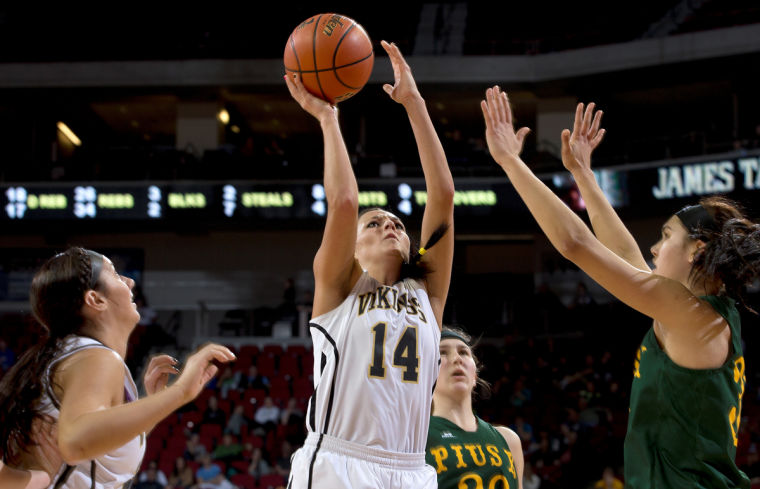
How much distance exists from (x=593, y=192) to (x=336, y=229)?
45.2 inches

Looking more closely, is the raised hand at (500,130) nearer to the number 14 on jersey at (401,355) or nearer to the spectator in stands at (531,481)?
the number 14 on jersey at (401,355)

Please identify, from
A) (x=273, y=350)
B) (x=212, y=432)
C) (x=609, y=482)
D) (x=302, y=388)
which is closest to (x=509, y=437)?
(x=609, y=482)

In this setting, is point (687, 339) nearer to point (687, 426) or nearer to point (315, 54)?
point (687, 426)

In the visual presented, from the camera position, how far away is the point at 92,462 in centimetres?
251

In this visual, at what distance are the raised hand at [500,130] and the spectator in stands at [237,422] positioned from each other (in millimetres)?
9718

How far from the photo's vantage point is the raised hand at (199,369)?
7.58 ft

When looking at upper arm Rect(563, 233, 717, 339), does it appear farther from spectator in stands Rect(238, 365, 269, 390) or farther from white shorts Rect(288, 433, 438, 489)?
spectator in stands Rect(238, 365, 269, 390)

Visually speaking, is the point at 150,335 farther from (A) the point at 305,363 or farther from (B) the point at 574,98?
(B) the point at 574,98

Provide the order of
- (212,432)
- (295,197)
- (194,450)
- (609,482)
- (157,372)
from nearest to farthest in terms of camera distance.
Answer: (157,372) → (609,482) → (194,450) → (212,432) → (295,197)

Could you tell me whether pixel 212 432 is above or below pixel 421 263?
below

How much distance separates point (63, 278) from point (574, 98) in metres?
16.4

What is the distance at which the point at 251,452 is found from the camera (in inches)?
451

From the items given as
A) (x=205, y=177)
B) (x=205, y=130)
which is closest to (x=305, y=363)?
(x=205, y=177)

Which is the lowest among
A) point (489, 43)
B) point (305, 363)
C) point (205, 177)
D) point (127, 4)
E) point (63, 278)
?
point (305, 363)
